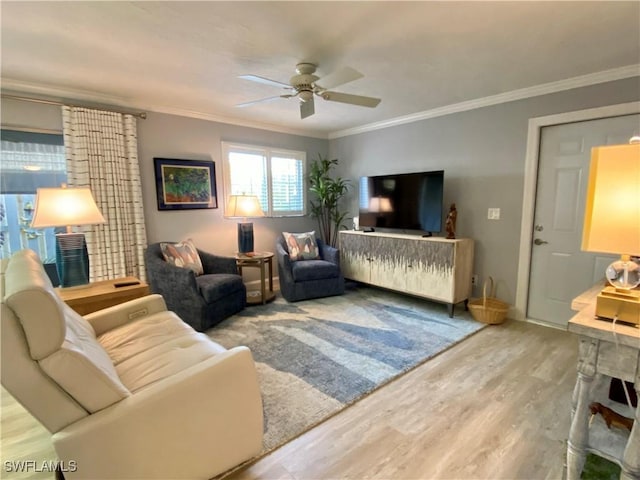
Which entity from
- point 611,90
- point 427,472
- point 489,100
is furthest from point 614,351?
point 489,100

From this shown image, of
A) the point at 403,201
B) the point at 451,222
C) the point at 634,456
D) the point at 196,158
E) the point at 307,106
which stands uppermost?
the point at 307,106

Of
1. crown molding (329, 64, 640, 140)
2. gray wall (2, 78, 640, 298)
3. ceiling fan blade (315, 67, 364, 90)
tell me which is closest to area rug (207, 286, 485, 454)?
gray wall (2, 78, 640, 298)

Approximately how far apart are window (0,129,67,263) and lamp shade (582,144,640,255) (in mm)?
4087

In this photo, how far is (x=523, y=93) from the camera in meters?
3.09

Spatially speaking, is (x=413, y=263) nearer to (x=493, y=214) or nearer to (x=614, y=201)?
(x=493, y=214)

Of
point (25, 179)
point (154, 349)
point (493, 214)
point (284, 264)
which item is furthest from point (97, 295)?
point (493, 214)

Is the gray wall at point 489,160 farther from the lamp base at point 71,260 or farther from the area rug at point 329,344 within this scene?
the lamp base at point 71,260

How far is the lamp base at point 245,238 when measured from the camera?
12.8ft

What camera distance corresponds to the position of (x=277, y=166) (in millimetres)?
4738

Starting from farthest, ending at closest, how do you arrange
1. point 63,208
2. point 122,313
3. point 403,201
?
point 403,201 < point 63,208 < point 122,313

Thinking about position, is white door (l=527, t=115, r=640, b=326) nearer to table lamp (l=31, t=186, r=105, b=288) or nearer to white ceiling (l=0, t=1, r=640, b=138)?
white ceiling (l=0, t=1, r=640, b=138)

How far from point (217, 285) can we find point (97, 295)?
1135 mm

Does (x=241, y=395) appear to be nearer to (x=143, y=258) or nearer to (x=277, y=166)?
(x=143, y=258)

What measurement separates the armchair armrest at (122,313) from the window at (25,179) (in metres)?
1.64
